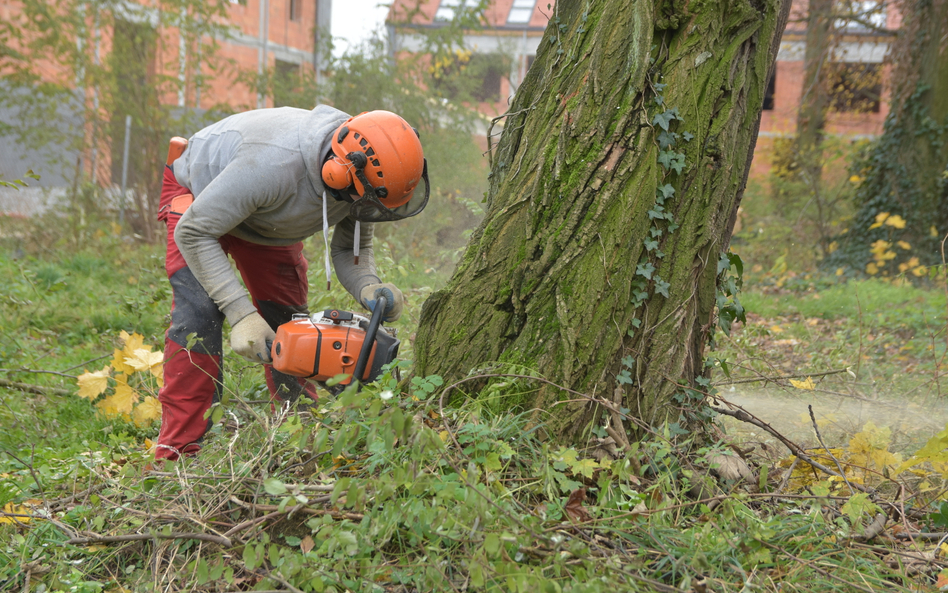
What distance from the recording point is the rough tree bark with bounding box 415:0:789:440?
219cm

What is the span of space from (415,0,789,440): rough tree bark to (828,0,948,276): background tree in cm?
788

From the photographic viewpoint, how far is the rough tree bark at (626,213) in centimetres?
219

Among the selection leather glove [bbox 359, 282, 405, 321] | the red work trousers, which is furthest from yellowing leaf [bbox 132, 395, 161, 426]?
leather glove [bbox 359, 282, 405, 321]

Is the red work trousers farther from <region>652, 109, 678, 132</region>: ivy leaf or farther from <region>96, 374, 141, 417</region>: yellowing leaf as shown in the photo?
<region>652, 109, 678, 132</region>: ivy leaf

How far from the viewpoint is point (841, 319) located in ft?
22.9

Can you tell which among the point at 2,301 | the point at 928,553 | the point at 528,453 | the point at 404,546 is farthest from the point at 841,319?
the point at 2,301

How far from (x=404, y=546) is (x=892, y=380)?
3.71 m

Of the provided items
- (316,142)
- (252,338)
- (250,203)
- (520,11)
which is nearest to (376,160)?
(316,142)

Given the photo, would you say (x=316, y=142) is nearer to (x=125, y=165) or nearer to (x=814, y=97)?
(x=125, y=165)

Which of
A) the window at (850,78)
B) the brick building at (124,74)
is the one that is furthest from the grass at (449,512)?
the window at (850,78)

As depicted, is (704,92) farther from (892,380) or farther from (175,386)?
(892,380)

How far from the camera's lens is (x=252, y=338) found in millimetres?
2785

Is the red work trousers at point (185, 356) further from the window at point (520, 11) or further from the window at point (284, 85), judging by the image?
the window at point (520, 11)

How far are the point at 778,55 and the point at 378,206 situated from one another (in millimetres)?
11354
